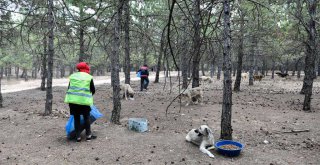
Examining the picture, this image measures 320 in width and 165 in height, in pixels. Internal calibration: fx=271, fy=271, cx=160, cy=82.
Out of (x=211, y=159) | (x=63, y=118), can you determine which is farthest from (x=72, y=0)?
(x=211, y=159)

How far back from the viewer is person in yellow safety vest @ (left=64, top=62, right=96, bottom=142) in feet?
22.0

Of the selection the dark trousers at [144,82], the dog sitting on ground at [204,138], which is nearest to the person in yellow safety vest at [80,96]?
the dog sitting on ground at [204,138]

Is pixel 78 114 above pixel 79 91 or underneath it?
underneath

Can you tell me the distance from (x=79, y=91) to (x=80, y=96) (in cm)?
13

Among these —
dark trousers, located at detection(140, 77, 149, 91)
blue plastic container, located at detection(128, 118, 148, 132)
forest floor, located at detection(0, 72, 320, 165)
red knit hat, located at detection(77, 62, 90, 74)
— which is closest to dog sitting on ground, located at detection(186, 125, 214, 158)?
forest floor, located at detection(0, 72, 320, 165)

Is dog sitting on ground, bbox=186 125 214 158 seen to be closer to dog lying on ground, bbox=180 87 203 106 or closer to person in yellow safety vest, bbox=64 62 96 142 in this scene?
person in yellow safety vest, bbox=64 62 96 142

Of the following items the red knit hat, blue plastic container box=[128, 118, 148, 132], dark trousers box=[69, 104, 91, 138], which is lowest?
blue plastic container box=[128, 118, 148, 132]

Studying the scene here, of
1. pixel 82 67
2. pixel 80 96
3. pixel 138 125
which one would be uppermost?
pixel 82 67

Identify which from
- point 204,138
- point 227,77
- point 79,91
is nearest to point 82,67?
point 79,91

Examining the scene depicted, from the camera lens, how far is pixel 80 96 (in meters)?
6.71

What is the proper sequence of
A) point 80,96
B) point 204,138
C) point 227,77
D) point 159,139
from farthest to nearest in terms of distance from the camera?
point 159,139 → point 80,96 → point 227,77 → point 204,138

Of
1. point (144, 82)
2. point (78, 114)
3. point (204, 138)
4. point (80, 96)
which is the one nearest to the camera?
point (204, 138)

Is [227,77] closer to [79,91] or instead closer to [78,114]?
[79,91]

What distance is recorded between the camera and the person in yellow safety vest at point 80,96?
6715mm
